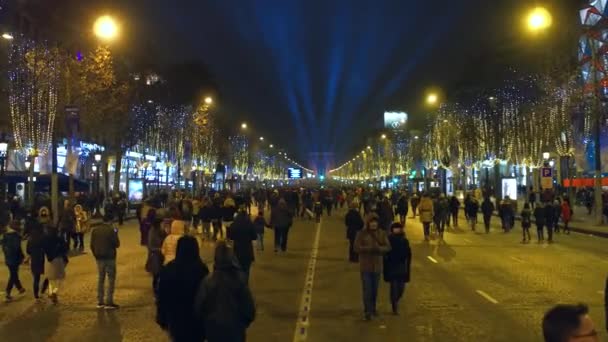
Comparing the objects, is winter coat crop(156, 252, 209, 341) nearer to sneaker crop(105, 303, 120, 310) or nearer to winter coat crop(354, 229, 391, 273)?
winter coat crop(354, 229, 391, 273)

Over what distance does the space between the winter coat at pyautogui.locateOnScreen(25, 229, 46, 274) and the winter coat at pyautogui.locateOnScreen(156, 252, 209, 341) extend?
24.4ft

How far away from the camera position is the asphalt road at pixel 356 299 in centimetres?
1023

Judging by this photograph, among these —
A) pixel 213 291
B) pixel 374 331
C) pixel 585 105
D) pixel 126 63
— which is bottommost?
pixel 374 331

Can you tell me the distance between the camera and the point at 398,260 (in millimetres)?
11336

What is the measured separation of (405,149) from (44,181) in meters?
70.4

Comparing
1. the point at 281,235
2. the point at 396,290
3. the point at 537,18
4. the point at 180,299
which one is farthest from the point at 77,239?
the point at 180,299

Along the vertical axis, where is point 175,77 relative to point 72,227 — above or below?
above

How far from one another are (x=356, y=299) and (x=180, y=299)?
6.98 m

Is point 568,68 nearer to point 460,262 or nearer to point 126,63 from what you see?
Result: point 460,262

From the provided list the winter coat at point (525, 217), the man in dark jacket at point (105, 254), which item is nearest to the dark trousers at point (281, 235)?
the winter coat at point (525, 217)

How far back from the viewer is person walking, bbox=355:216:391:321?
11039 millimetres

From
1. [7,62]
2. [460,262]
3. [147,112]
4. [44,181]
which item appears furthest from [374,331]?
[147,112]

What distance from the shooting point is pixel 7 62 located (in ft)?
106

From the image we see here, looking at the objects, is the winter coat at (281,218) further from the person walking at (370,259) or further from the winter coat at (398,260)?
the person walking at (370,259)
